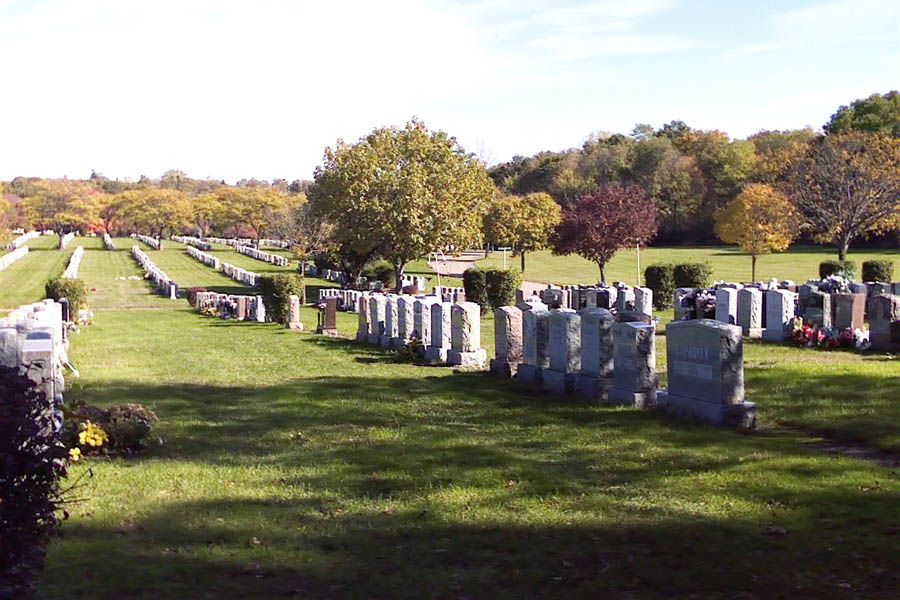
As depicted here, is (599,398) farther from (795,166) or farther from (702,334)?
(795,166)

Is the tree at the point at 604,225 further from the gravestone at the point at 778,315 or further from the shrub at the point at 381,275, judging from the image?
the gravestone at the point at 778,315

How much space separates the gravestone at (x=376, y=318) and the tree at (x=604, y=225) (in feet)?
53.4

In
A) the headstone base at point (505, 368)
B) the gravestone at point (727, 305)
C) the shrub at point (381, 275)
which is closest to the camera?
the headstone base at point (505, 368)

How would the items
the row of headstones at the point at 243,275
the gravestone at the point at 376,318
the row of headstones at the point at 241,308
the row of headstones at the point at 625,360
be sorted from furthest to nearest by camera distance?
the row of headstones at the point at 243,275 < the row of headstones at the point at 241,308 < the gravestone at the point at 376,318 < the row of headstones at the point at 625,360

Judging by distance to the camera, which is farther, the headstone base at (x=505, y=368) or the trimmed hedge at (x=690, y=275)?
the trimmed hedge at (x=690, y=275)

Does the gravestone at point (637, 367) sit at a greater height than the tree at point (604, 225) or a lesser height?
lesser

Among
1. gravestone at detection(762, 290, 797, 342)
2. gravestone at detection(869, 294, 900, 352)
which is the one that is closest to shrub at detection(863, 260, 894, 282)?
gravestone at detection(762, 290, 797, 342)

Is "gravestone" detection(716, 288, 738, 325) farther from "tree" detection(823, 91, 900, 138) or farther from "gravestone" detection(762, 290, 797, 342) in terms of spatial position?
"tree" detection(823, 91, 900, 138)

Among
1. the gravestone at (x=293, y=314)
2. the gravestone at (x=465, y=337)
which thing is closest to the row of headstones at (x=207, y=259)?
the gravestone at (x=293, y=314)

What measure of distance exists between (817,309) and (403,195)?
19117 mm

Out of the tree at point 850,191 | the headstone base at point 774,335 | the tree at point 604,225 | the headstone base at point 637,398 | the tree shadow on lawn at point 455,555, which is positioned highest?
the tree at point 850,191

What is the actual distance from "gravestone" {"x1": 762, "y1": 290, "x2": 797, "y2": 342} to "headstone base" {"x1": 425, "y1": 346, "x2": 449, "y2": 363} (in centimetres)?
773

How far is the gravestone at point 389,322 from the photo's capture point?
21.6 meters

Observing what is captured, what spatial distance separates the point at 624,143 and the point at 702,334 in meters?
88.4
